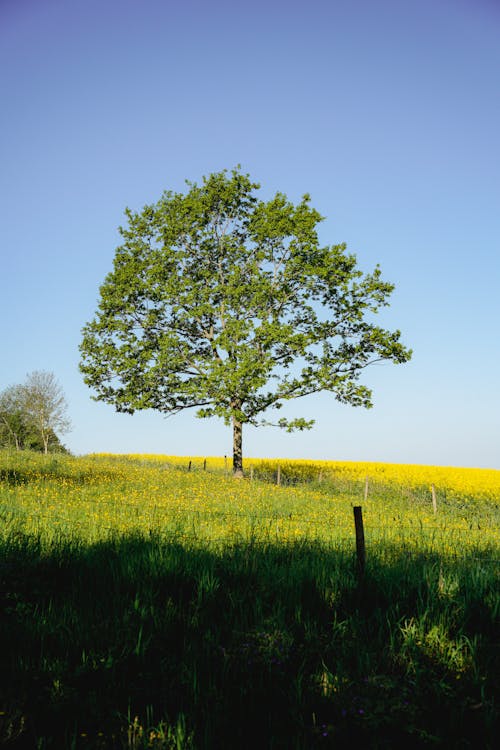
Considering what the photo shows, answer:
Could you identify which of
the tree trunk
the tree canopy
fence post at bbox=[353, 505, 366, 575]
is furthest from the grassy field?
the tree canopy

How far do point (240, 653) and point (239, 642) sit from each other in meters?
0.20

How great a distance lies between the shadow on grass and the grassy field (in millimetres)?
16

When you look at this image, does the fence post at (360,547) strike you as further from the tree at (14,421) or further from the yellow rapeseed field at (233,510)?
the tree at (14,421)

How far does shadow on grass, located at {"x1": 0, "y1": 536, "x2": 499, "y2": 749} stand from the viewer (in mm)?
3514

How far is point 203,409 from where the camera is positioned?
87.2 feet

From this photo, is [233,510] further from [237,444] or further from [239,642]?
[237,444]

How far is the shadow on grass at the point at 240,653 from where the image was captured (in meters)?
3.51

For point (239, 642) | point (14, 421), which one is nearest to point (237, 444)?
point (239, 642)

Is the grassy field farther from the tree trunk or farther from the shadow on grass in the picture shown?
the tree trunk

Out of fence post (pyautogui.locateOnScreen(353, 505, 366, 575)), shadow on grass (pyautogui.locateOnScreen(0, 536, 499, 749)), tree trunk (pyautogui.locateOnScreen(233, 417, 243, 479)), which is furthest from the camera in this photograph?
tree trunk (pyautogui.locateOnScreen(233, 417, 243, 479))

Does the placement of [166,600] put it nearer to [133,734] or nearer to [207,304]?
[133,734]

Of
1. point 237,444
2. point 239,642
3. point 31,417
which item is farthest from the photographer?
point 31,417

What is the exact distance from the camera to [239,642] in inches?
181

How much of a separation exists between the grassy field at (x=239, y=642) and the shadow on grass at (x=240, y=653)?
0.02 metres
